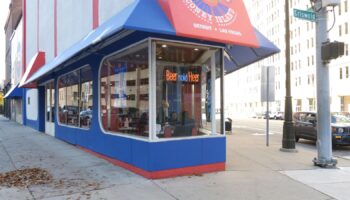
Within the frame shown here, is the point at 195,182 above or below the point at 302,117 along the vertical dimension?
below

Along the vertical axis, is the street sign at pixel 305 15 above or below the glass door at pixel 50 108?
above

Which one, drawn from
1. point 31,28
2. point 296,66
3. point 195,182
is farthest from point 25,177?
point 296,66

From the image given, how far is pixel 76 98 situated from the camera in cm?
1448

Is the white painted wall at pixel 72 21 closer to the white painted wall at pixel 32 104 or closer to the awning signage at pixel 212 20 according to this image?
the awning signage at pixel 212 20

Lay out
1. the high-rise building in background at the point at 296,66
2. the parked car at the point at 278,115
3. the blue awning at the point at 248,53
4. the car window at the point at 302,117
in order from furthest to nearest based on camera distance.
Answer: the parked car at the point at 278,115 < the high-rise building in background at the point at 296,66 < the car window at the point at 302,117 < the blue awning at the point at 248,53

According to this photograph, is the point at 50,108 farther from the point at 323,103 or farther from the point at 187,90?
the point at 323,103

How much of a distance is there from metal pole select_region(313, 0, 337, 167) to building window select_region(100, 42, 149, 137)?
186 inches

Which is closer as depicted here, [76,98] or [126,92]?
[126,92]

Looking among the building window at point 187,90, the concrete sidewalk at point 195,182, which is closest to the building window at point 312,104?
the concrete sidewalk at point 195,182

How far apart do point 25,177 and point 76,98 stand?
6213 millimetres

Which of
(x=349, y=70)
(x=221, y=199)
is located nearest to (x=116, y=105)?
(x=221, y=199)

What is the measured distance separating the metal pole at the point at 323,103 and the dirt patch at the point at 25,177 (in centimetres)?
684

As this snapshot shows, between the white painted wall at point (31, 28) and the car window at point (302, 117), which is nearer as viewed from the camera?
the car window at point (302, 117)

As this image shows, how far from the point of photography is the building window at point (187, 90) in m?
8.88
